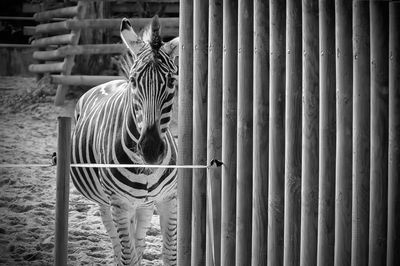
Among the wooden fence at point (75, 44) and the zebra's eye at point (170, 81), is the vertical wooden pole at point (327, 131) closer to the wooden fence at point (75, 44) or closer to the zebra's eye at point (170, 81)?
the zebra's eye at point (170, 81)

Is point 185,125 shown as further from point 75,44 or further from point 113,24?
point 75,44

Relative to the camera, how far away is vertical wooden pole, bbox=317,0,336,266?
3.19m

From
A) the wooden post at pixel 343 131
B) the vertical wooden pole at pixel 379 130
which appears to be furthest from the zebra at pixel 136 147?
the vertical wooden pole at pixel 379 130

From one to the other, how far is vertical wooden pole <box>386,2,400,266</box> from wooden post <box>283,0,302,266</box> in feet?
1.38

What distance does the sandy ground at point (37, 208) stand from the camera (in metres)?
5.66

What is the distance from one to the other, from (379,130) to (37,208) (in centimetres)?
444

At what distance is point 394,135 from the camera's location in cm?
312

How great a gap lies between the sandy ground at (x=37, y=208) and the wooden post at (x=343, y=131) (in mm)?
2801

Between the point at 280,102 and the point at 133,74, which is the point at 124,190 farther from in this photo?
the point at 280,102

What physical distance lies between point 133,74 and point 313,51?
159 cm

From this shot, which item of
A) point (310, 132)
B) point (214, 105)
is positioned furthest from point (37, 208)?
point (310, 132)

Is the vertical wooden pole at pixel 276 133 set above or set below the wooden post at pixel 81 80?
below

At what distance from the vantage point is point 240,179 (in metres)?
3.38

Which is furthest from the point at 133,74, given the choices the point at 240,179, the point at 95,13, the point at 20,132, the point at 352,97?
the point at 95,13
